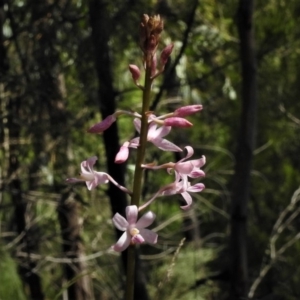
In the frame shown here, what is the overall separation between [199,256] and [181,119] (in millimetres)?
5759

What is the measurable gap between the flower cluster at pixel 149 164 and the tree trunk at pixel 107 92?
2559 millimetres

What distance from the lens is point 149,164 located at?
5.07ft

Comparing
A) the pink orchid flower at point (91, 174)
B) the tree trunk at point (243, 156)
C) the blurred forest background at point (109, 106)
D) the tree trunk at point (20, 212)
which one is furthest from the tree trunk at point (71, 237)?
the pink orchid flower at point (91, 174)

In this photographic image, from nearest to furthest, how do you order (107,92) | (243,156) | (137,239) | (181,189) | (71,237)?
(137,239) < (181,189) < (243,156) < (107,92) < (71,237)

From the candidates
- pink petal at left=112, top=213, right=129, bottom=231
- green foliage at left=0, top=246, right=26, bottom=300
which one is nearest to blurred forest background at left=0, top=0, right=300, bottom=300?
green foliage at left=0, top=246, right=26, bottom=300

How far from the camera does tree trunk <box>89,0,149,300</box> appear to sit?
13.5 feet

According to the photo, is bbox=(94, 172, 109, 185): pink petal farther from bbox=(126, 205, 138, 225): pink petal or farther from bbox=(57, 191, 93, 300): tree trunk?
bbox=(57, 191, 93, 300): tree trunk

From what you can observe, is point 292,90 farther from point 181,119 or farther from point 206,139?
point 181,119

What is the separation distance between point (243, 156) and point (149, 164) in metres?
2.34

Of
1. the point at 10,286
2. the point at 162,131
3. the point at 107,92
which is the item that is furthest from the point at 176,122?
the point at 107,92

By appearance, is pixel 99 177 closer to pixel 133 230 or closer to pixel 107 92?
pixel 133 230

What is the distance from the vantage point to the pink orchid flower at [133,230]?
56.9 inches

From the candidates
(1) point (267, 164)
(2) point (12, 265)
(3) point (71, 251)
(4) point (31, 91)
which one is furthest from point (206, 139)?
(2) point (12, 265)

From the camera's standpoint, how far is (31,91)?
4.41 metres
